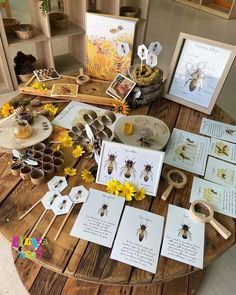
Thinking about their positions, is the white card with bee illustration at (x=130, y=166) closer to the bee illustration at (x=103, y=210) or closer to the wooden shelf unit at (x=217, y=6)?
the bee illustration at (x=103, y=210)

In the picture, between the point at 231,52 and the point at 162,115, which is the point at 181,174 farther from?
the point at 231,52

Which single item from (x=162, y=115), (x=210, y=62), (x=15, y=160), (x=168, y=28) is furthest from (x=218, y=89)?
(x=168, y=28)

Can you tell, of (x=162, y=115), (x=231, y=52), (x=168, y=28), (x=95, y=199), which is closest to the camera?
(x=95, y=199)

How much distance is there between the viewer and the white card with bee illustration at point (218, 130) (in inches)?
45.3

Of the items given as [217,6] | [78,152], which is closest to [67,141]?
[78,152]

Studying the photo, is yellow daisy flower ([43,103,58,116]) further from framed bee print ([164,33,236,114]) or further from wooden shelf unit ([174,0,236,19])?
wooden shelf unit ([174,0,236,19])

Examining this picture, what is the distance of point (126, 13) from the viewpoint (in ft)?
8.99

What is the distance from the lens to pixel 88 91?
1.31 metres

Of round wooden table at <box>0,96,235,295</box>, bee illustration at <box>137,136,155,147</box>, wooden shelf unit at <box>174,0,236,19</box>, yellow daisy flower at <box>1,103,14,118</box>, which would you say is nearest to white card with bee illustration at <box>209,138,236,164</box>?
round wooden table at <box>0,96,235,295</box>

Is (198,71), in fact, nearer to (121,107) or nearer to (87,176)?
(121,107)

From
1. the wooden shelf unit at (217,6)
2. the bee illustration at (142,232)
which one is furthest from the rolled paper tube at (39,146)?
the wooden shelf unit at (217,6)

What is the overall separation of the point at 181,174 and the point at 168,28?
3.29 meters

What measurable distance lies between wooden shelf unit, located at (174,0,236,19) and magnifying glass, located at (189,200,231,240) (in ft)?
13.6

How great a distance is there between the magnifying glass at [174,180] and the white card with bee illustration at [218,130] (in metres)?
0.29
